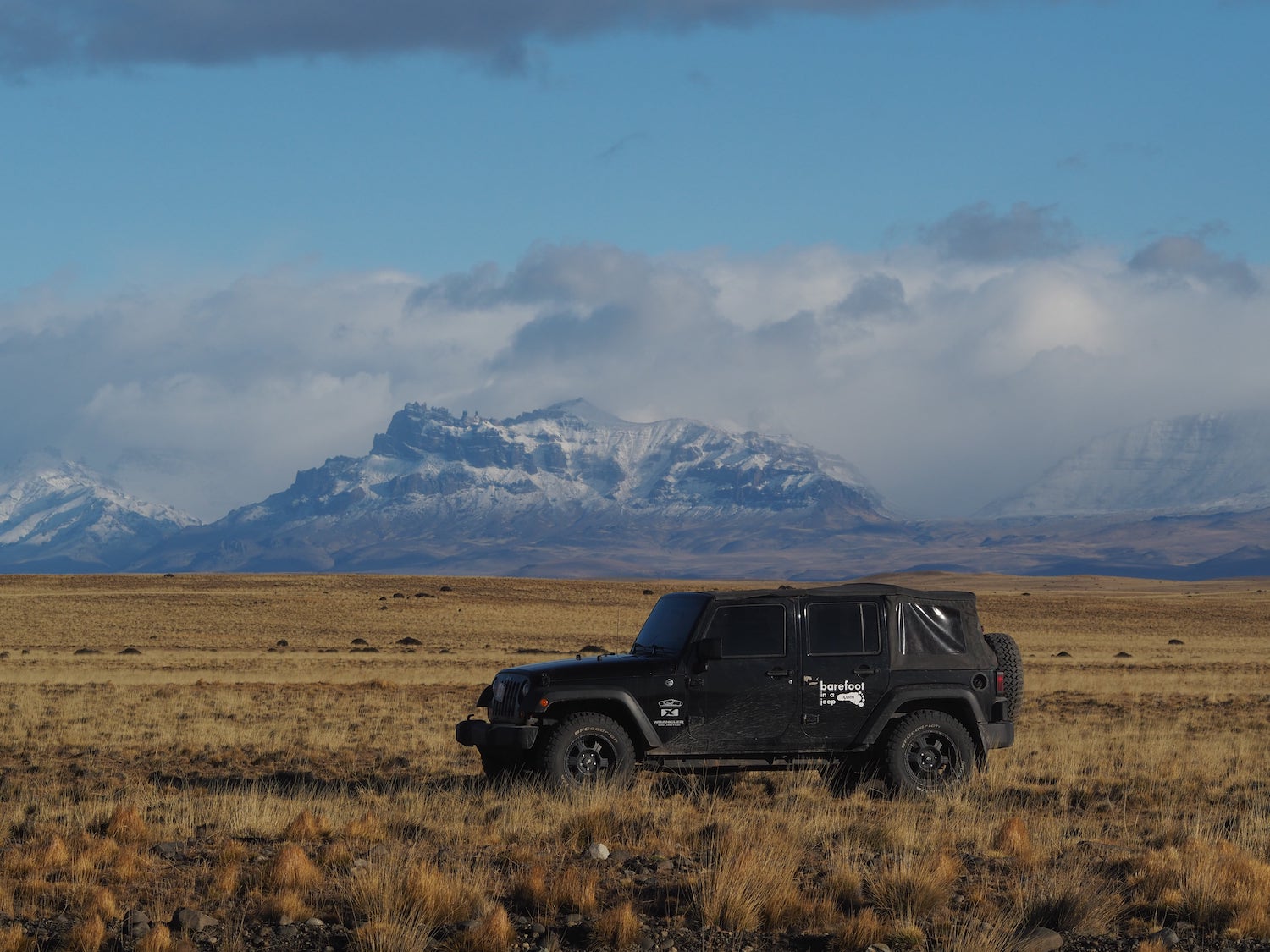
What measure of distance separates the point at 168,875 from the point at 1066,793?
Result: 958cm

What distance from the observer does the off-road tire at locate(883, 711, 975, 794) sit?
14.4 meters

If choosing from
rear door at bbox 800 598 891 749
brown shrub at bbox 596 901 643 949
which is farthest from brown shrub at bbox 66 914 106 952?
rear door at bbox 800 598 891 749

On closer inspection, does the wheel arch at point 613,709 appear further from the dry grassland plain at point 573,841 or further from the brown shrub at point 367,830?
the brown shrub at point 367,830

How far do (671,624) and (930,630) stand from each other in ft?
9.04

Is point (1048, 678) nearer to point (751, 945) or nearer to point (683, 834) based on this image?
point (683, 834)

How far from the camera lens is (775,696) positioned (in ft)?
46.9

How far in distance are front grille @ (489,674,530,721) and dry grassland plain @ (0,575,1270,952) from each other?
2.92 ft

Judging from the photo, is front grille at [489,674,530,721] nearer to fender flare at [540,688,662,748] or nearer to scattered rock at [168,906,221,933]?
fender flare at [540,688,662,748]

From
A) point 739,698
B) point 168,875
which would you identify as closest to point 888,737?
point 739,698

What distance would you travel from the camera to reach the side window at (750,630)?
47.0ft

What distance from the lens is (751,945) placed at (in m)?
8.46

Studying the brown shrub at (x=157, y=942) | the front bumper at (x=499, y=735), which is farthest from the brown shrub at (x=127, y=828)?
the front bumper at (x=499, y=735)

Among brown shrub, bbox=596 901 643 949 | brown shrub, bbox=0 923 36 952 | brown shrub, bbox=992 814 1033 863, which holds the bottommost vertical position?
brown shrub, bbox=992 814 1033 863

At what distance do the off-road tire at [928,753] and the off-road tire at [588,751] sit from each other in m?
2.71
